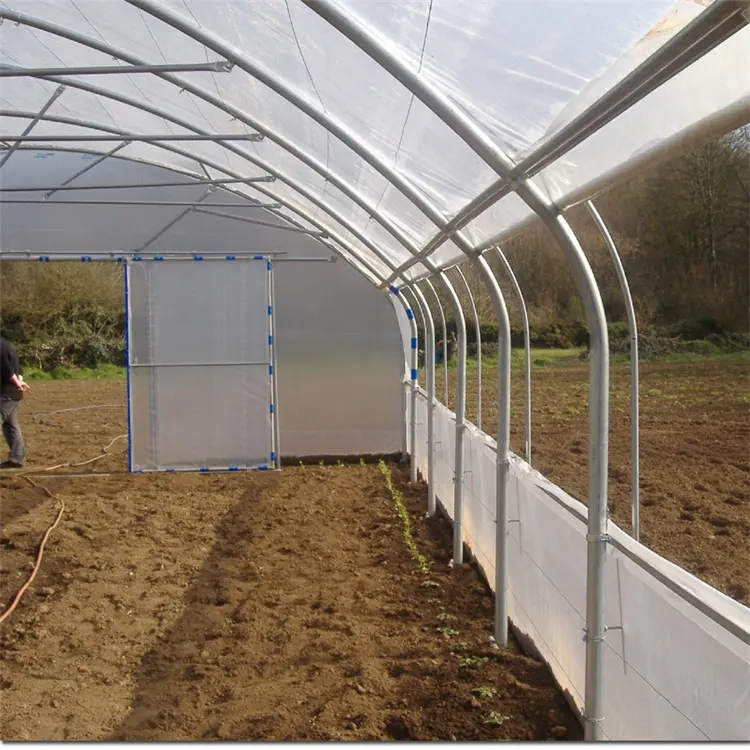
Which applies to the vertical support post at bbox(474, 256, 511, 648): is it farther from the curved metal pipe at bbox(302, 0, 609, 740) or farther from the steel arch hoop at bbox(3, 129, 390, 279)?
the steel arch hoop at bbox(3, 129, 390, 279)

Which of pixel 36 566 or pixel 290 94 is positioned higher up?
pixel 290 94

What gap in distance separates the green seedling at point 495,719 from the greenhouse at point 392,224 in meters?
0.29

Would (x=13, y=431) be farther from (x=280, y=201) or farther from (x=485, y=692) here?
(x=485, y=692)

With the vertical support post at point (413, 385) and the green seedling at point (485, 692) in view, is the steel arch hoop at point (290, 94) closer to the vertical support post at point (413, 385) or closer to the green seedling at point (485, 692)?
the green seedling at point (485, 692)

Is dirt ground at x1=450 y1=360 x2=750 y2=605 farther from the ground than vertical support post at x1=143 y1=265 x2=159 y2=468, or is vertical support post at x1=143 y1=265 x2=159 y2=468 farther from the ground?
vertical support post at x1=143 y1=265 x2=159 y2=468

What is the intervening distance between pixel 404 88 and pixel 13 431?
6.62 meters

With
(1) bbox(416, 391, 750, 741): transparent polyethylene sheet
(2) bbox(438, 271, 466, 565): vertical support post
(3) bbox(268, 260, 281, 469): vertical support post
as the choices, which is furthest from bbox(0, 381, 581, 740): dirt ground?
(3) bbox(268, 260, 281, 469): vertical support post

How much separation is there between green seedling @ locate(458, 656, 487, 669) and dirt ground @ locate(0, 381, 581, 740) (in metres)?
0.01

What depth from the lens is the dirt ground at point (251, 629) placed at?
10.8 ft

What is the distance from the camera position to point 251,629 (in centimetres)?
435

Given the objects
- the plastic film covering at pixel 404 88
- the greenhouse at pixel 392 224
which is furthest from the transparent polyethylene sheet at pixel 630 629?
the plastic film covering at pixel 404 88

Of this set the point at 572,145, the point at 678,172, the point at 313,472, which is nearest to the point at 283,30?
the point at 572,145

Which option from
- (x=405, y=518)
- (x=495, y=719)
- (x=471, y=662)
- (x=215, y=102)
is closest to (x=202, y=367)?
(x=405, y=518)

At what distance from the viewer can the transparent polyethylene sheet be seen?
198 centimetres
